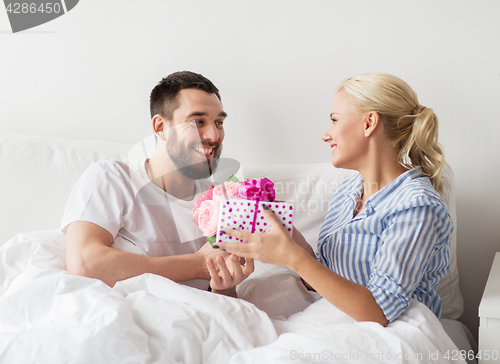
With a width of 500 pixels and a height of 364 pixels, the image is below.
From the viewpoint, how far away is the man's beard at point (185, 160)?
1.48 metres

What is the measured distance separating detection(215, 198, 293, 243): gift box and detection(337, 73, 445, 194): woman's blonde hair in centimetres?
40

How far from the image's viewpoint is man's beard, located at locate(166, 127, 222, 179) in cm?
148

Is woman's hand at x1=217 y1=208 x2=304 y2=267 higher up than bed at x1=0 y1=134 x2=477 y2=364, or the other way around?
woman's hand at x1=217 y1=208 x2=304 y2=267

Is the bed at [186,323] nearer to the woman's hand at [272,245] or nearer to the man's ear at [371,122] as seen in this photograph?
the woman's hand at [272,245]

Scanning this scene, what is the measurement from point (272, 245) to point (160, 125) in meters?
0.74

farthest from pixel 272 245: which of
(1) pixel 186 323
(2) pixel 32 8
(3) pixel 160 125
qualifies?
(2) pixel 32 8

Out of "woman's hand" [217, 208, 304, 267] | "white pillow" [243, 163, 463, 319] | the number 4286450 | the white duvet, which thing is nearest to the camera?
the white duvet

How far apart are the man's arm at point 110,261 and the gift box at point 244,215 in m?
0.27

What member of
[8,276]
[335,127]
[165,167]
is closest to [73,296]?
[8,276]

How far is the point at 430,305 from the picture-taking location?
1.16 m

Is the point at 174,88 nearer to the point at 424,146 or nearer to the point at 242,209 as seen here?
the point at 242,209

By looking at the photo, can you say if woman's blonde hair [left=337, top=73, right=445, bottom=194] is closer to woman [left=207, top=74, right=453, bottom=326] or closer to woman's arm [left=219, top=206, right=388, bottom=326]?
woman [left=207, top=74, right=453, bottom=326]

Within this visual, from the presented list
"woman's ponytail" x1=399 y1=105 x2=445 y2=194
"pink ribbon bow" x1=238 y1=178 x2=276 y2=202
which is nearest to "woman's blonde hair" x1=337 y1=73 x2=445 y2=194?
"woman's ponytail" x1=399 y1=105 x2=445 y2=194

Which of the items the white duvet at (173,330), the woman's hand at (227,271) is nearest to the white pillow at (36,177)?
the white duvet at (173,330)
